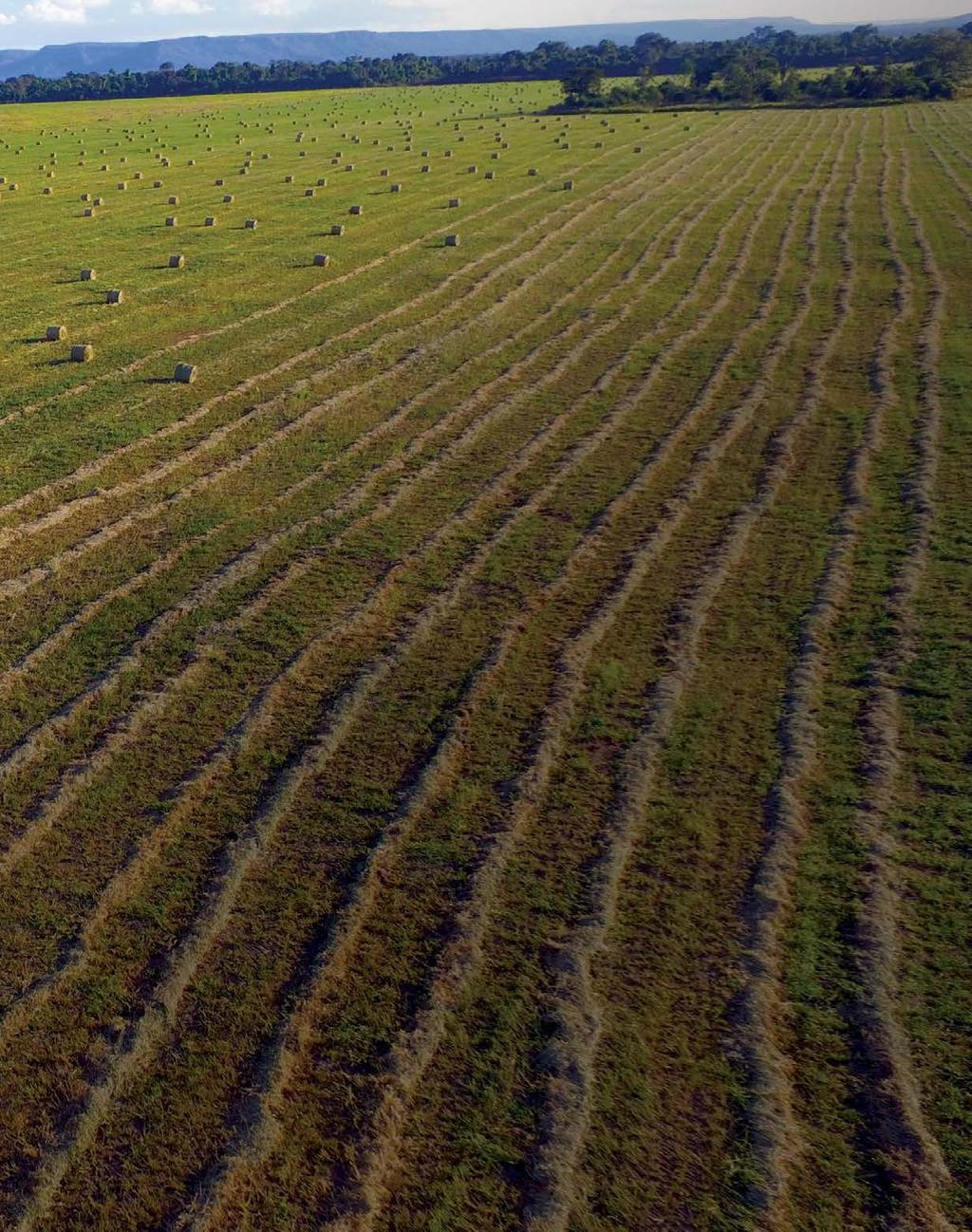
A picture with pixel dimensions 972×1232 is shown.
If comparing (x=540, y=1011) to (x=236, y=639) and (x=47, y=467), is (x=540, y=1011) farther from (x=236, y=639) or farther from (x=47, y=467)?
(x=47, y=467)

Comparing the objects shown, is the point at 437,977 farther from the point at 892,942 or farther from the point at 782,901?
the point at 892,942

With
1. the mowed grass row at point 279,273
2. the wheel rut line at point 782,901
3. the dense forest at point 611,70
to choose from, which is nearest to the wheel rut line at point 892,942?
the wheel rut line at point 782,901

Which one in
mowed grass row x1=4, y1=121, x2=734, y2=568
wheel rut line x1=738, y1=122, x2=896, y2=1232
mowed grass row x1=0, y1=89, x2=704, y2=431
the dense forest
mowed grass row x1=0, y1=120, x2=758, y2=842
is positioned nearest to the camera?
wheel rut line x1=738, y1=122, x2=896, y2=1232

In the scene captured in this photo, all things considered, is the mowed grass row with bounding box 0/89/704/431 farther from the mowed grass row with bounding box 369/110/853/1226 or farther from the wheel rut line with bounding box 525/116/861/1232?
the mowed grass row with bounding box 369/110/853/1226

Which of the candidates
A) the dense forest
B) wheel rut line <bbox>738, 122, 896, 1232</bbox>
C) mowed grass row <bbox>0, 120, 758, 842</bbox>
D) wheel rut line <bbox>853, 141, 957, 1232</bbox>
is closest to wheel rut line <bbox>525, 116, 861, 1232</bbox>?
wheel rut line <bbox>738, 122, 896, 1232</bbox>

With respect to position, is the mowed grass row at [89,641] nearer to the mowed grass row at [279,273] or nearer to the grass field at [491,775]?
the grass field at [491,775]
